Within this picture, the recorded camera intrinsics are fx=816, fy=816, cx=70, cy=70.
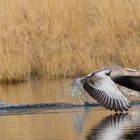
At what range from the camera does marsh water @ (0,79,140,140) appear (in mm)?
8812

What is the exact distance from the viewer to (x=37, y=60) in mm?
16250

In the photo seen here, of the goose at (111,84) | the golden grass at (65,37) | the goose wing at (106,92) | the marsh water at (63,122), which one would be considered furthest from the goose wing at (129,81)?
the golden grass at (65,37)

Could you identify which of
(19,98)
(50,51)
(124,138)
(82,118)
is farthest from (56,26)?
(124,138)

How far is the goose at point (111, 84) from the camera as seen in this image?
10.6 m

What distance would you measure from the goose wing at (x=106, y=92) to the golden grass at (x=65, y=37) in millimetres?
4698

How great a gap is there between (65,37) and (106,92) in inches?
225

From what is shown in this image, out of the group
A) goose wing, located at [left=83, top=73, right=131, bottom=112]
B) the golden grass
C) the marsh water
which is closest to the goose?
goose wing, located at [left=83, top=73, right=131, bottom=112]

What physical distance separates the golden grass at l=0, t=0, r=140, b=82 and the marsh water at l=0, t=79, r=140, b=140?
237 cm

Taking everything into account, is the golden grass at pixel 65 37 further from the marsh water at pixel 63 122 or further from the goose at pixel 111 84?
the goose at pixel 111 84

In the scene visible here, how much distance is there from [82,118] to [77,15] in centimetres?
679

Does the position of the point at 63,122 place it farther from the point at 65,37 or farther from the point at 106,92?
the point at 65,37

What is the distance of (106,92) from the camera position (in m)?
10.9

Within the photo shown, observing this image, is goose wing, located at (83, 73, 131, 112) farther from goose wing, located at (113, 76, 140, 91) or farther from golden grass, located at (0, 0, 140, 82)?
golden grass, located at (0, 0, 140, 82)

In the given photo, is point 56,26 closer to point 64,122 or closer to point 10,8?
point 10,8
